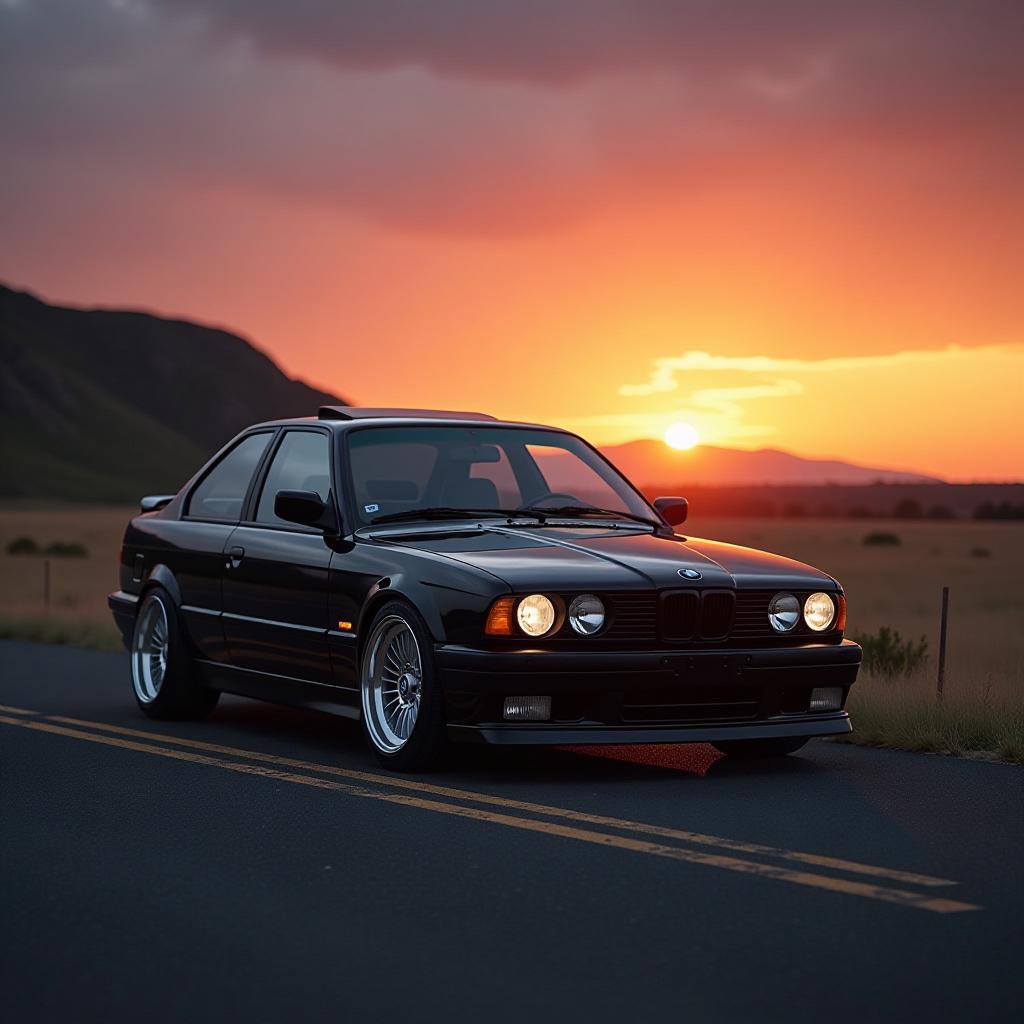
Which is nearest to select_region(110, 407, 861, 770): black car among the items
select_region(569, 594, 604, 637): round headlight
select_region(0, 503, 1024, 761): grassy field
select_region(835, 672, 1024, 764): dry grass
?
select_region(569, 594, 604, 637): round headlight

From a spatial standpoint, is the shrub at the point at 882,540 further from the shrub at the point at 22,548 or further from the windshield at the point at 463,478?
the windshield at the point at 463,478

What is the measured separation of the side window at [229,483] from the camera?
10.1m

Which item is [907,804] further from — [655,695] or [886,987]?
[886,987]

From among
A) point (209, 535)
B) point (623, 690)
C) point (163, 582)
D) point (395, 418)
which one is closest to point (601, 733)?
point (623, 690)

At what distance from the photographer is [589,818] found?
6902 millimetres

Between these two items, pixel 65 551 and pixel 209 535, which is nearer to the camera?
pixel 209 535

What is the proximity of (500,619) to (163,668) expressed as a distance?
339cm

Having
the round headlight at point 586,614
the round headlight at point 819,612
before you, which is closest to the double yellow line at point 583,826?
the round headlight at point 586,614

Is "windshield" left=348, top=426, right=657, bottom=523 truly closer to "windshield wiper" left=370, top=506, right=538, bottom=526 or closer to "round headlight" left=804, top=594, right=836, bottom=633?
"windshield wiper" left=370, top=506, right=538, bottom=526

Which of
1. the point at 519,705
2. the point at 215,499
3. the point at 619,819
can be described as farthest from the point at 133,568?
the point at 619,819

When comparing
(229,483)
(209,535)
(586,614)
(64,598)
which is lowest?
(64,598)

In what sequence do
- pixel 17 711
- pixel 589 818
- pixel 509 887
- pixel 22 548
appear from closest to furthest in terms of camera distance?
pixel 509 887 < pixel 589 818 < pixel 17 711 < pixel 22 548

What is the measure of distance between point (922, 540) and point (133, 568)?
73.0 meters

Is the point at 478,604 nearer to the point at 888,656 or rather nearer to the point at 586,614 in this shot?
the point at 586,614
